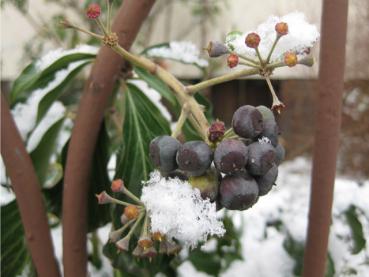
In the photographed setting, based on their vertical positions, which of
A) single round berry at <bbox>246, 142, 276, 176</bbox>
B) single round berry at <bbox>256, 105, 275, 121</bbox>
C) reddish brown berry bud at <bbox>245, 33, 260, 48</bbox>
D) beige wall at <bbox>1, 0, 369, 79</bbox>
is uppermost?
beige wall at <bbox>1, 0, 369, 79</bbox>

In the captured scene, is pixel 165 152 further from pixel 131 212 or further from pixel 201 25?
pixel 201 25

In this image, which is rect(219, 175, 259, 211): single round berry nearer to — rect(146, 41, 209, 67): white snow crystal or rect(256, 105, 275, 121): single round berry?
rect(256, 105, 275, 121): single round berry

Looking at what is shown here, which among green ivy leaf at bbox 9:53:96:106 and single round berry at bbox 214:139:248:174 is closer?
single round berry at bbox 214:139:248:174

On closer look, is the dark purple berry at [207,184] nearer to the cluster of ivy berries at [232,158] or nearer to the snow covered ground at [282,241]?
the cluster of ivy berries at [232,158]

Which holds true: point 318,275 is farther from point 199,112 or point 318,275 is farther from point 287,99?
point 287,99

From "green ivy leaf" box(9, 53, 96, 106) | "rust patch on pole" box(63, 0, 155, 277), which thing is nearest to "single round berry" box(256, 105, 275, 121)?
"rust patch on pole" box(63, 0, 155, 277)

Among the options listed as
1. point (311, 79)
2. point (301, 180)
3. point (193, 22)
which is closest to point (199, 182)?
point (301, 180)

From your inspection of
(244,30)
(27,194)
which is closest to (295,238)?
(27,194)
